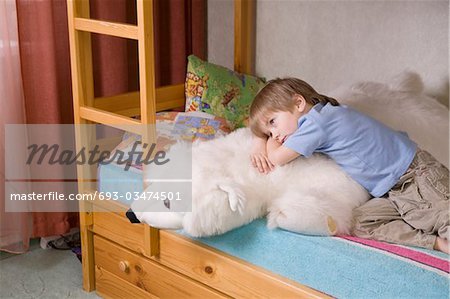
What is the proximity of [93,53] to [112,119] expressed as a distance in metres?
0.78

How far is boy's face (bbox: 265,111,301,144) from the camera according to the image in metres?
1.86

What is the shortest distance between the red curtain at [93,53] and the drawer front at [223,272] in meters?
0.92

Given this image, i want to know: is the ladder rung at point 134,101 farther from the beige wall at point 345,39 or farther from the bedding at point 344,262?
the bedding at point 344,262

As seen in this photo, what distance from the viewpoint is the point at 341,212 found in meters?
1.69

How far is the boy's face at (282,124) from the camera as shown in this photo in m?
1.86

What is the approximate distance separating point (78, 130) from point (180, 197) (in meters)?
0.59

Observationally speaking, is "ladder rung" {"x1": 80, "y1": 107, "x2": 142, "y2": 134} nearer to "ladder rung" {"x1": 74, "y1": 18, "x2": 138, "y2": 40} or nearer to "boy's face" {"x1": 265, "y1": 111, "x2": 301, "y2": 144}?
"ladder rung" {"x1": 74, "y1": 18, "x2": 138, "y2": 40}

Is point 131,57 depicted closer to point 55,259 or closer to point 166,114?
point 166,114

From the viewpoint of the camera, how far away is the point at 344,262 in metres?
1.56

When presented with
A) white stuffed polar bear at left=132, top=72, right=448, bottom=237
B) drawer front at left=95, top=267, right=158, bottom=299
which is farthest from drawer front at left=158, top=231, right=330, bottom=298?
drawer front at left=95, top=267, right=158, bottom=299

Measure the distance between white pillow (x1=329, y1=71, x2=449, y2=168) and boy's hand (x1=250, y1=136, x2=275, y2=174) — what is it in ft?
1.53

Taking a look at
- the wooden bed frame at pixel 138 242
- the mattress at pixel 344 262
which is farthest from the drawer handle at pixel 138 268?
the mattress at pixel 344 262

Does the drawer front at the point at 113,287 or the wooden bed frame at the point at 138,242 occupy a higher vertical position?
the wooden bed frame at the point at 138,242

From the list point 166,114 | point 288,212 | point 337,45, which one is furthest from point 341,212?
point 337,45
